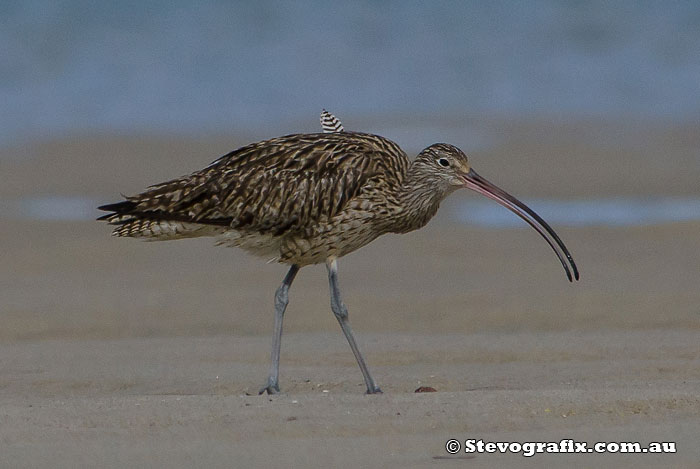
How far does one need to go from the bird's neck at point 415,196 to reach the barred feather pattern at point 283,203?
44mm

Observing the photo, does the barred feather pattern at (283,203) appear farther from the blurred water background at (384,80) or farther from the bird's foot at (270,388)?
the blurred water background at (384,80)

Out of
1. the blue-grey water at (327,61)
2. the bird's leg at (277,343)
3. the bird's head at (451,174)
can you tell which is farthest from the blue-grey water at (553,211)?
the bird's leg at (277,343)

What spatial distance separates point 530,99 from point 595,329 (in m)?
13.8

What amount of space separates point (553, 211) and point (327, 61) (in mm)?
11416

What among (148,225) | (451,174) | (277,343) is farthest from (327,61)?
(277,343)

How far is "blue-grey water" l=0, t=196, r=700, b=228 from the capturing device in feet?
47.6

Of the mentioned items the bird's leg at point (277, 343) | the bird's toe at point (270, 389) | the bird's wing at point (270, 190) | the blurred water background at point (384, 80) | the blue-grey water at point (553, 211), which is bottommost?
the bird's toe at point (270, 389)

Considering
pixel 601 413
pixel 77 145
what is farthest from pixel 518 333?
pixel 77 145

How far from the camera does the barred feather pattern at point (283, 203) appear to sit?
8.30 m

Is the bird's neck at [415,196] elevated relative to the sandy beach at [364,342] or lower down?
elevated

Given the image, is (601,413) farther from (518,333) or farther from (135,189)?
(135,189)

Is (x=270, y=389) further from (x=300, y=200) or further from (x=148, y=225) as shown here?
(x=148, y=225)

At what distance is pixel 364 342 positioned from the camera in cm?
970

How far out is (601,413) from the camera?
22.1 feet
